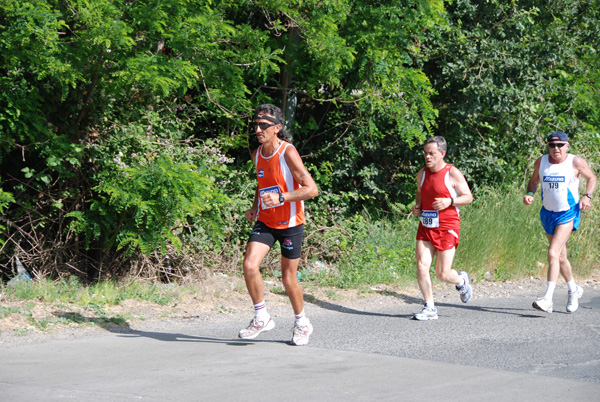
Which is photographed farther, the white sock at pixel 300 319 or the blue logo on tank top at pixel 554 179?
the blue logo on tank top at pixel 554 179

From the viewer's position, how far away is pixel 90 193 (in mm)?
8938

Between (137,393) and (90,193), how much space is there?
4653 mm

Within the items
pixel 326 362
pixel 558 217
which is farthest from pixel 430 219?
pixel 326 362

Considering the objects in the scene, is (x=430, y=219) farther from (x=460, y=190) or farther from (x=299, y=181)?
(x=299, y=181)

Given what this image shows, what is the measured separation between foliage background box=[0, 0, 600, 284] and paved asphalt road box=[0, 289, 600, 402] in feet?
5.91

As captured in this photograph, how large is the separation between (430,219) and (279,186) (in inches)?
94.6

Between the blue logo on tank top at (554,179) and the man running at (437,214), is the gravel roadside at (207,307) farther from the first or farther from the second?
the blue logo on tank top at (554,179)

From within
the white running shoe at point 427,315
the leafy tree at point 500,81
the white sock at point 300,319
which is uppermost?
the leafy tree at point 500,81

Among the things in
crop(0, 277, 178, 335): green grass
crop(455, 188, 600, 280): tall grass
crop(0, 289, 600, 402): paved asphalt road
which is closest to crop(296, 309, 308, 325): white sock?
crop(0, 289, 600, 402): paved asphalt road

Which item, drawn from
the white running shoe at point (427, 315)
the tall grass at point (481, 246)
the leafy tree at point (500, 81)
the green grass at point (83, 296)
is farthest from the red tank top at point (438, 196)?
the leafy tree at point (500, 81)

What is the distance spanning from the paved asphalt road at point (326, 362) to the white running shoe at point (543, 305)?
227 mm

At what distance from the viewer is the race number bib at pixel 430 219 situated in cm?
810

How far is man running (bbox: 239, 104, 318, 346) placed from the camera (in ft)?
20.8

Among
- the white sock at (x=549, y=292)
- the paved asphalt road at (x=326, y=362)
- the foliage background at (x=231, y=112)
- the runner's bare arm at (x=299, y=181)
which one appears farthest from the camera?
the white sock at (x=549, y=292)
